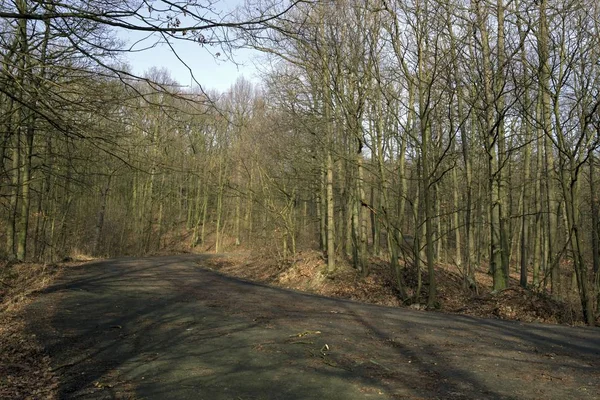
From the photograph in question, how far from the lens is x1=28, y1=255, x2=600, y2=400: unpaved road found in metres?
5.23

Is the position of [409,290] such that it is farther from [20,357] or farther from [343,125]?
[20,357]

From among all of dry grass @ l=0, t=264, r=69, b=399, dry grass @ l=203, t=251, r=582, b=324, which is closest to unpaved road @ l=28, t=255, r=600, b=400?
dry grass @ l=0, t=264, r=69, b=399

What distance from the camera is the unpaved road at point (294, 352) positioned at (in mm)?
5234

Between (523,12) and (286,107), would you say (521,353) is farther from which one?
(286,107)

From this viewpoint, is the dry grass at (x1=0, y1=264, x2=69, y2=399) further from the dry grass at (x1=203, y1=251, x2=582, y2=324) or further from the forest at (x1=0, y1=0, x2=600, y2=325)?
the dry grass at (x1=203, y1=251, x2=582, y2=324)

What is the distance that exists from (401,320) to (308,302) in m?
3.03

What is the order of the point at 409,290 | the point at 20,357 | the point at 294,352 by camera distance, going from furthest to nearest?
1. the point at 409,290
2. the point at 20,357
3. the point at 294,352

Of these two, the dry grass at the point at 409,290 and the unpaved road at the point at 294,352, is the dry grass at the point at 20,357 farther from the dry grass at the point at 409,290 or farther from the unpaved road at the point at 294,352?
the dry grass at the point at 409,290

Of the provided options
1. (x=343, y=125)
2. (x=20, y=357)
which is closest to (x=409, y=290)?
(x=343, y=125)

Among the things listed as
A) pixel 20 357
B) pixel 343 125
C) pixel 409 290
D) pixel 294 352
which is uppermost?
pixel 343 125

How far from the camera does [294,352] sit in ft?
21.6

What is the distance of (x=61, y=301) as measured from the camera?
34.0 ft

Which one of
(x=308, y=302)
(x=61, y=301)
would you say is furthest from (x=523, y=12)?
(x=61, y=301)

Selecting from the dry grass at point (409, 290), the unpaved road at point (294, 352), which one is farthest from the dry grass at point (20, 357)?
the dry grass at point (409, 290)
